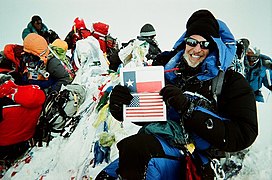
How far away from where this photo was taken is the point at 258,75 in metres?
2.78

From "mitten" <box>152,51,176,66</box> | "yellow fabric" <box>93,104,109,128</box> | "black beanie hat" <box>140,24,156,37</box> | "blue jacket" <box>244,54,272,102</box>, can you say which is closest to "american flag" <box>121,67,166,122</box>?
"mitten" <box>152,51,176,66</box>

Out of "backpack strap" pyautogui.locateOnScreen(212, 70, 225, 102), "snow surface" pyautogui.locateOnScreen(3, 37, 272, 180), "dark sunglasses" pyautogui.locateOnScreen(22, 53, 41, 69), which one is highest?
"dark sunglasses" pyautogui.locateOnScreen(22, 53, 41, 69)

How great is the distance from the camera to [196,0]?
7.88 metres

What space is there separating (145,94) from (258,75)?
1.53 metres

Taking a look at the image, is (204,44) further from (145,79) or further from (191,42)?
(145,79)

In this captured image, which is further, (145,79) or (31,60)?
(31,60)

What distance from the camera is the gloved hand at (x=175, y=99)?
1.49m

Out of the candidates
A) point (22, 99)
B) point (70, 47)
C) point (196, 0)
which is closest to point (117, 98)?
point (22, 99)

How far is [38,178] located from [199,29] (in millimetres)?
1685

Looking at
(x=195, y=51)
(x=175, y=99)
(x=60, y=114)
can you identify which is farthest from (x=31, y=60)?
(x=175, y=99)

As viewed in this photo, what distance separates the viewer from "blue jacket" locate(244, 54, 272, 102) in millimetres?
2766

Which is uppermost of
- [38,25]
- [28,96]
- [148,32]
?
[38,25]

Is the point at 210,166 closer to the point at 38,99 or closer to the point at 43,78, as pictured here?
the point at 38,99

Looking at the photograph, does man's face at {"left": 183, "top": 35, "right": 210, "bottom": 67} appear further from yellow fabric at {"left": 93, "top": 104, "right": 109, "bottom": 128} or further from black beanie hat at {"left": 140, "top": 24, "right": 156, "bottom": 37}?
black beanie hat at {"left": 140, "top": 24, "right": 156, "bottom": 37}
